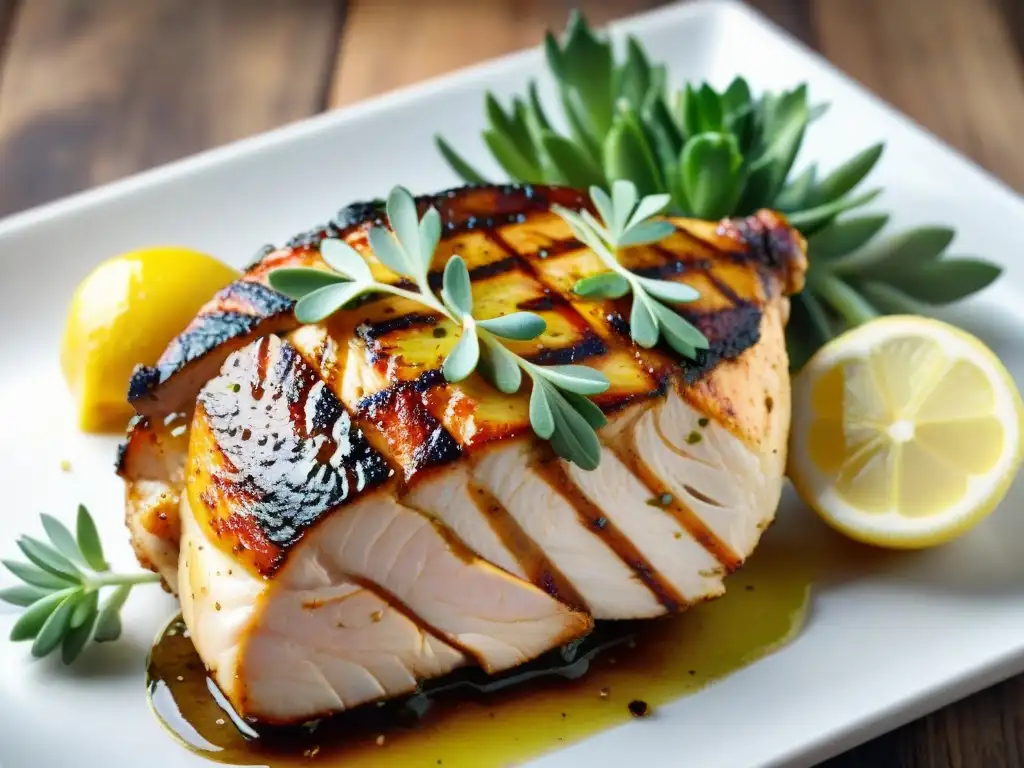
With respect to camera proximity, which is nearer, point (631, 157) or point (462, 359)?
point (462, 359)

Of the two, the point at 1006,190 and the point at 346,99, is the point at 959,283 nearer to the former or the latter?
the point at 1006,190

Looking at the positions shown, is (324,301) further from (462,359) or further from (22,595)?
(22,595)

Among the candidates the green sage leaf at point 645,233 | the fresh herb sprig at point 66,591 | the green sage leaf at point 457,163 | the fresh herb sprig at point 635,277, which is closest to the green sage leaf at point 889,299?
the fresh herb sprig at point 635,277

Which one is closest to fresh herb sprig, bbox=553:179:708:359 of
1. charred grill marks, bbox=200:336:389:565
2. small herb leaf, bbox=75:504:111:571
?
charred grill marks, bbox=200:336:389:565

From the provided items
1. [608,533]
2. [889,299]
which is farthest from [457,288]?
[889,299]

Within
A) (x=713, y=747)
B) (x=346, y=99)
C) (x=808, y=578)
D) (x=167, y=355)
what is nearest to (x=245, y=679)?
(x=167, y=355)

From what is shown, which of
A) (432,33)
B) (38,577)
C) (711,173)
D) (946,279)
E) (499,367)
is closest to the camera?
(499,367)

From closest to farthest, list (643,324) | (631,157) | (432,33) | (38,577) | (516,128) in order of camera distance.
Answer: (643,324) < (38,577) < (631,157) < (516,128) < (432,33)
